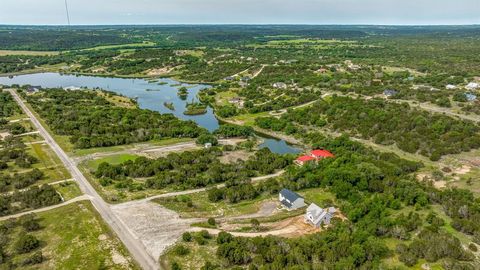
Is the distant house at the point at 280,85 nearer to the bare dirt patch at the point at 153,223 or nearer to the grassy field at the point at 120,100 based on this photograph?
the grassy field at the point at 120,100

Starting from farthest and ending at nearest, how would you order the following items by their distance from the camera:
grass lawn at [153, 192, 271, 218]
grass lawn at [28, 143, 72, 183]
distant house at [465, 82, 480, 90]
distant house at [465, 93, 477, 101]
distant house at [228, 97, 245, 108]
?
distant house at [465, 82, 480, 90] → distant house at [228, 97, 245, 108] → distant house at [465, 93, 477, 101] → grass lawn at [28, 143, 72, 183] → grass lawn at [153, 192, 271, 218]

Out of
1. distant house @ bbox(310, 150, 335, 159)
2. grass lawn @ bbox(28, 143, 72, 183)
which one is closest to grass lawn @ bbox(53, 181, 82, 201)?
grass lawn @ bbox(28, 143, 72, 183)

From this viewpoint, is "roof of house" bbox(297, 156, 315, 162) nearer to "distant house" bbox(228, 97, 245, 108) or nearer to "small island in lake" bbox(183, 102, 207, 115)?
"distant house" bbox(228, 97, 245, 108)

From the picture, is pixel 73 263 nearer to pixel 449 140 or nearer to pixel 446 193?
pixel 446 193

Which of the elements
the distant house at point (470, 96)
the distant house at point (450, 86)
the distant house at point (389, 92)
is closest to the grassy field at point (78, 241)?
the distant house at point (389, 92)

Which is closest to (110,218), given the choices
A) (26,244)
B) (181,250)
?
(26,244)

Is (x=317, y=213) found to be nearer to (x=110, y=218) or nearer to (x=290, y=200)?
(x=290, y=200)
